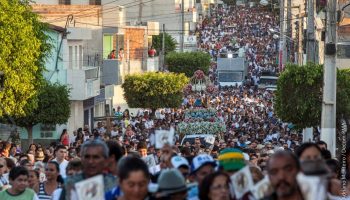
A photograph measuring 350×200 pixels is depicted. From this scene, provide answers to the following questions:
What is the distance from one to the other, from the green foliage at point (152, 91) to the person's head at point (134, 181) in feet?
154

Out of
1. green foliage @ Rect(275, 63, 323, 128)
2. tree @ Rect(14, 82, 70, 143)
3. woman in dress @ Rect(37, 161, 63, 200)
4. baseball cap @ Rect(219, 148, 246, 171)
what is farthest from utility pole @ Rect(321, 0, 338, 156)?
tree @ Rect(14, 82, 70, 143)

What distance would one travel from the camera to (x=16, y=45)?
3734 cm

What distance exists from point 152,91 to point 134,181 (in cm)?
4719

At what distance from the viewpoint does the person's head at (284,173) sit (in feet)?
27.8

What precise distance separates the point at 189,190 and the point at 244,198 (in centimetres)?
84

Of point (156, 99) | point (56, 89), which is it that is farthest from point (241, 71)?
point (56, 89)

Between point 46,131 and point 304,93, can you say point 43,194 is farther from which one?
point 46,131

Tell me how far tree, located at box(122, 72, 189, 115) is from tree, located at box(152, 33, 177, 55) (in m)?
36.9

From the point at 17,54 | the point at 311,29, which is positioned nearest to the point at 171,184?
the point at 17,54

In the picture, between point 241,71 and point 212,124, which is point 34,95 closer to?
point 212,124

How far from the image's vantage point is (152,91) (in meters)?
56.6

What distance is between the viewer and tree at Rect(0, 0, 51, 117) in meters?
36.7

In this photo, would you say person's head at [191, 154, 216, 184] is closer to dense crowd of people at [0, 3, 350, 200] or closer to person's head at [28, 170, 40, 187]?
dense crowd of people at [0, 3, 350, 200]

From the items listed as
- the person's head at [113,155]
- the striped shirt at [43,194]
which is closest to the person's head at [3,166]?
the striped shirt at [43,194]
